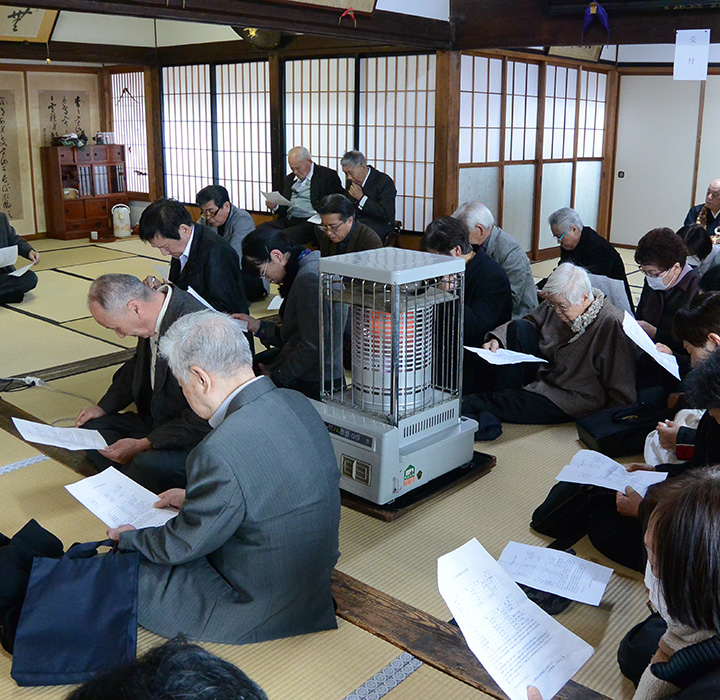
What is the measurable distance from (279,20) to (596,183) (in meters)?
5.05

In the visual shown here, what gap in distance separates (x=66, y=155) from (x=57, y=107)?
57 cm

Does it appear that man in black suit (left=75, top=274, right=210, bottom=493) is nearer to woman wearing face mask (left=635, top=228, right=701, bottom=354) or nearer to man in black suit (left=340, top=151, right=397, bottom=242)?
woman wearing face mask (left=635, top=228, right=701, bottom=354)

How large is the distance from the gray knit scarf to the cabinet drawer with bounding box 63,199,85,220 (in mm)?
6958

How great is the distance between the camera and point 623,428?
3.17 metres

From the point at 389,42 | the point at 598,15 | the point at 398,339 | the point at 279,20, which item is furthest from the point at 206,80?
the point at 398,339

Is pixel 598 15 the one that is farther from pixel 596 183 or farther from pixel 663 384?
pixel 596 183

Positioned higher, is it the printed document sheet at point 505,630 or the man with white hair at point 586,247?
the man with white hair at point 586,247

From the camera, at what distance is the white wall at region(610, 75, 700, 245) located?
320 inches

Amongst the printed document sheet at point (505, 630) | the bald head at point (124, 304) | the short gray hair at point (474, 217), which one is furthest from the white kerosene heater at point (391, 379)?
the short gray hair at point (474, 217)

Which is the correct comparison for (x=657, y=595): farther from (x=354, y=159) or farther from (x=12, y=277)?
(x=12, y=277)

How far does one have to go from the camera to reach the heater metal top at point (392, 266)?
2.61 metres

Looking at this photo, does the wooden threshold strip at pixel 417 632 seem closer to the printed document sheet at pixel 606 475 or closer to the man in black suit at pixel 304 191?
the printed document sheet at pixel 606 475

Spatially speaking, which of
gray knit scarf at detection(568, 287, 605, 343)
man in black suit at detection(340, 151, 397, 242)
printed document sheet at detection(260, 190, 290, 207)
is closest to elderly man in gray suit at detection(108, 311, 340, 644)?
gray knit scarf at detection(568, 287, 605, 343)

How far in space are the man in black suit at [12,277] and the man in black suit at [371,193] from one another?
2.46 m
